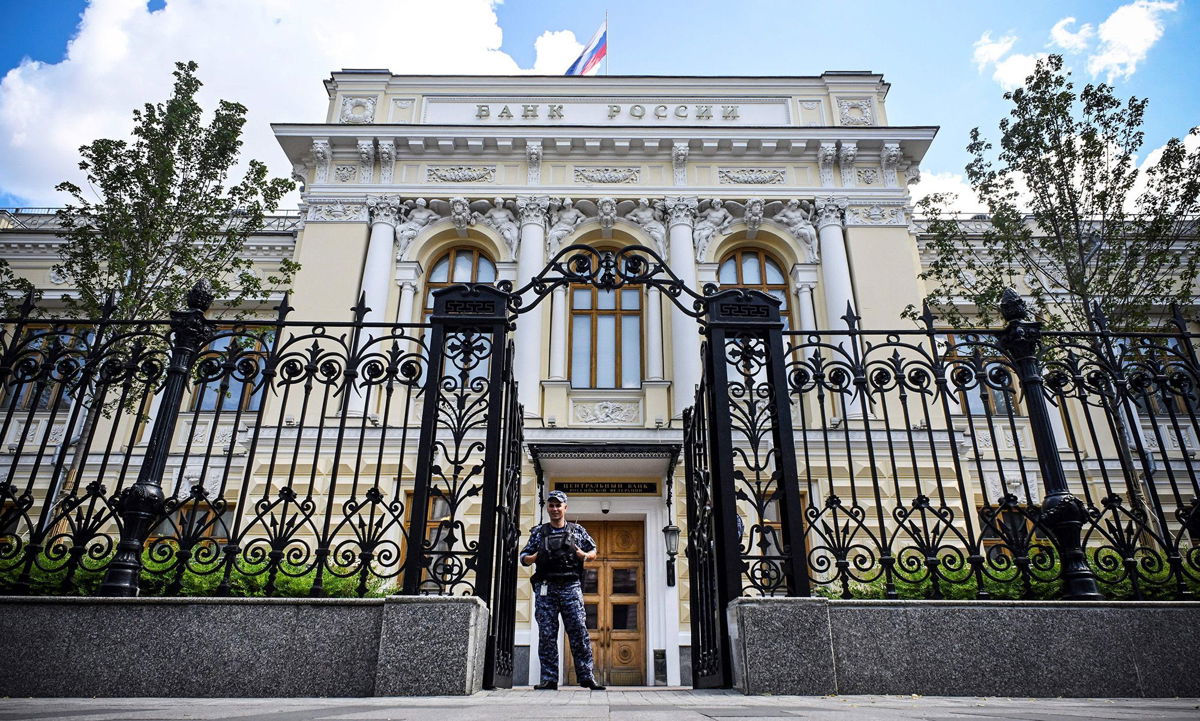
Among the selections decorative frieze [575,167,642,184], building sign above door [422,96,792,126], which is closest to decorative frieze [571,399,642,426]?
decorative frieze [575,167,642,184]

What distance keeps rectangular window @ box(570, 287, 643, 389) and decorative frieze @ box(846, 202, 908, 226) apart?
510 centimetres

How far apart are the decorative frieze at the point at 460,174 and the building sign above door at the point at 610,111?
134 cm

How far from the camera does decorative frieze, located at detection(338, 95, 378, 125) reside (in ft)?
55.7

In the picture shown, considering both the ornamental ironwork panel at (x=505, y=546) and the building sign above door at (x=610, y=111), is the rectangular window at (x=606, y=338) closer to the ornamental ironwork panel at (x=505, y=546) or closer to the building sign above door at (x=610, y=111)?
the building sign above door at (x=610, y=111)

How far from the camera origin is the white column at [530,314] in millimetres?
13953

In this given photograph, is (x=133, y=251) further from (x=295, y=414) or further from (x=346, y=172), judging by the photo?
(x=346, y=172)

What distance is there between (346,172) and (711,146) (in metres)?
8.37

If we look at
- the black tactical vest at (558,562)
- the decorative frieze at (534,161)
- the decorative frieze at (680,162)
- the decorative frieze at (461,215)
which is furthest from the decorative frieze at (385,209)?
the black tactical vest at (558,562)

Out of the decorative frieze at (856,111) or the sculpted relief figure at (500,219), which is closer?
the sculpted relief figure at (500,219)

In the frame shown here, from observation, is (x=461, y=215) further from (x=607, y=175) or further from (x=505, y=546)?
(x=505, y=546)

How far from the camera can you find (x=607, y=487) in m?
13.6

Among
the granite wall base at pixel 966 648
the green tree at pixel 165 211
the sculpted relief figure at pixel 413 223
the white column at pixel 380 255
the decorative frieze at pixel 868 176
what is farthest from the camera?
the decorative frieze at pixel 868 176

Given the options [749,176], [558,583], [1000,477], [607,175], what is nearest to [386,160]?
[607,175]

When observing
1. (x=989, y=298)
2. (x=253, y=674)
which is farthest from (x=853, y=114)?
(x=253, y=674)
